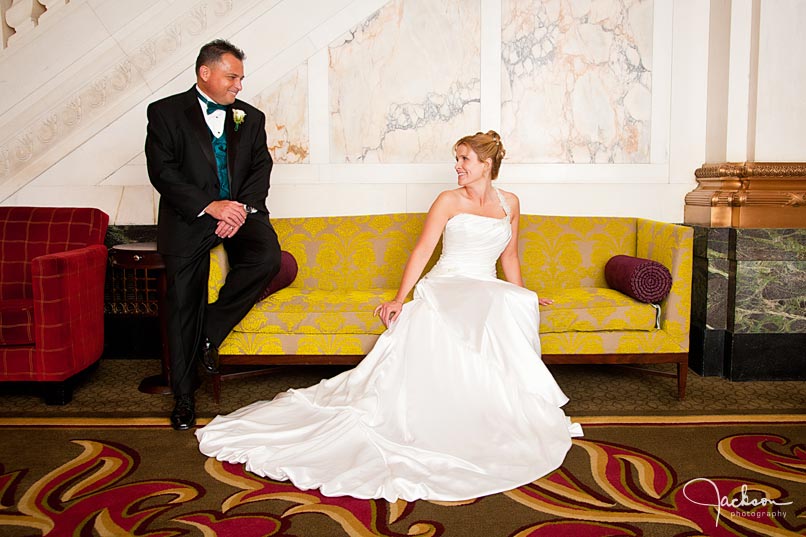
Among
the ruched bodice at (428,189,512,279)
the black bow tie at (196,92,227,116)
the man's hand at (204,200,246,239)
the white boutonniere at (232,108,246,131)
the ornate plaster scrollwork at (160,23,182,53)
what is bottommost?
the ruched bodice at (428,189,512,279)

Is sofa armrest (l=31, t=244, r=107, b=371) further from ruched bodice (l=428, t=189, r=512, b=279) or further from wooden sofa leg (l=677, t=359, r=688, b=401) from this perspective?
wooden sofa leg (l=677, t=359, r=688, b=401)

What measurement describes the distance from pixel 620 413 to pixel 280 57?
10.5ft

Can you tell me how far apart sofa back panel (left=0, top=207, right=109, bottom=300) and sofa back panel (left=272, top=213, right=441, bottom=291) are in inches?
46.1

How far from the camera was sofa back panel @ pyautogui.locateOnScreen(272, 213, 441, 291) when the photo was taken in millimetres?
4750

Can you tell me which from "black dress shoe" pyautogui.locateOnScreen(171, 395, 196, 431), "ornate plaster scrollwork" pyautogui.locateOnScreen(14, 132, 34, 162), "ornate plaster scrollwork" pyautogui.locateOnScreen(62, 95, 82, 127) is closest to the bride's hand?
"black dress shoe" pyautogui.locateOnScreen(171, 395, 196, 431)

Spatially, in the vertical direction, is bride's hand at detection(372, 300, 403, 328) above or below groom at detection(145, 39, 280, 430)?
below

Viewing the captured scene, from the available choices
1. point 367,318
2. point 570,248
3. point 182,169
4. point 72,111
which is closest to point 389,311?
point 367,318

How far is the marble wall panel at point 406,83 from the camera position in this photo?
5.00 metres

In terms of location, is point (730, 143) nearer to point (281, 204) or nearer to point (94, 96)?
point (281, 204)

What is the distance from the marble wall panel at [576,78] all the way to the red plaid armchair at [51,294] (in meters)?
2.85

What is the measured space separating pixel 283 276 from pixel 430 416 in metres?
1.53

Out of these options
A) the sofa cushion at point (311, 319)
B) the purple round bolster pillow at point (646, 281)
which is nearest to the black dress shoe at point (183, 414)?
the sofa cushion at point (311, 319)

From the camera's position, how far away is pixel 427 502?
269 cm

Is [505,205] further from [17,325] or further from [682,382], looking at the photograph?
[17,325]
